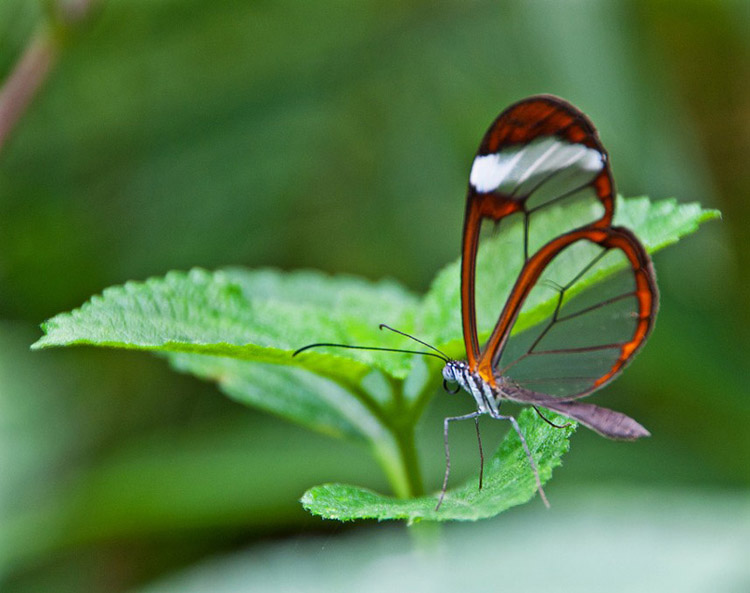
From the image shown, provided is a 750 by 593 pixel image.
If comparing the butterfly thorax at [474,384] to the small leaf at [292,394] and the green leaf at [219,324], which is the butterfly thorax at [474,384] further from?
the small leaf at [292,394]

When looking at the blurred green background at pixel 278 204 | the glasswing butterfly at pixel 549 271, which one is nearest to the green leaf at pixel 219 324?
the glasswing butterfly at pixel 549 271

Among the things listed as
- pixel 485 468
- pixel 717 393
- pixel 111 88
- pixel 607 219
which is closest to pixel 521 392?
pixel 485 468

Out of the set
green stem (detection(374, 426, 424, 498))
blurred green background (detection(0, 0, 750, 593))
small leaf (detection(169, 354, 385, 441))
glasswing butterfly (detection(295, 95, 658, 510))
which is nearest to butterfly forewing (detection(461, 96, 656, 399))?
glasswing butterfly (detection(295, 95, 658, 510))

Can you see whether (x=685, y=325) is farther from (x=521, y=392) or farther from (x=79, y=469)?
(x=79, y=469)

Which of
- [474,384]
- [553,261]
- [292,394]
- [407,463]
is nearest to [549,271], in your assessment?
[553,261]

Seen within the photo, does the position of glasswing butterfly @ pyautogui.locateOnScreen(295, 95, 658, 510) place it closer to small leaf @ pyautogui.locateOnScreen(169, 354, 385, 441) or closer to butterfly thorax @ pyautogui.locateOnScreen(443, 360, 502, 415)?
butterfly thorax @ pyautogui.locateOnScreen(443, 360, 502, 415)

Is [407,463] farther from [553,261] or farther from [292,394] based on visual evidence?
[553,261]
